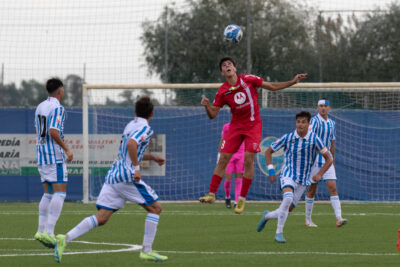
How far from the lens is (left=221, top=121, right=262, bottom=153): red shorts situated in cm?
1290

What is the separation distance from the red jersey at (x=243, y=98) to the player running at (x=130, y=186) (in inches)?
128

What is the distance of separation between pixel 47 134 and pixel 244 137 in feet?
10.1

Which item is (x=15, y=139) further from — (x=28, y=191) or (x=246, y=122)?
(x=246, y=122)

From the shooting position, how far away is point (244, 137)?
1311 centimetres

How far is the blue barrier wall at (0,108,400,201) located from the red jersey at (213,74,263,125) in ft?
29.6

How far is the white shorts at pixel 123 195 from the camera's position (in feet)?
31.8

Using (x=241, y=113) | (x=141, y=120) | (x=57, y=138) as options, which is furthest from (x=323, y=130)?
(x=141, y=120)

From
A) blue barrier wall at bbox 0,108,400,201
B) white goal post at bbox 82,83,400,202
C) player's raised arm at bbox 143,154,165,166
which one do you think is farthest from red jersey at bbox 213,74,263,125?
blue barrier wall at bbox 0,108,400,201

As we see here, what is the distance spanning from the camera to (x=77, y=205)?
67.8ft

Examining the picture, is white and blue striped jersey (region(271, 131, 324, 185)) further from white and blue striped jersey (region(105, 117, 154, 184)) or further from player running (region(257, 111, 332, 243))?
white and blue striped jersey (region(105, 117, 154, 184))

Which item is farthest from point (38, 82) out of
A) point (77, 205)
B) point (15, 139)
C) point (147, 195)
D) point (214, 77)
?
point (147, 195)

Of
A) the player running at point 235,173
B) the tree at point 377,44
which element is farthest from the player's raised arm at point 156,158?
the tree at point 377,44

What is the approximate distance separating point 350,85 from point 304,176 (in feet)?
28.8

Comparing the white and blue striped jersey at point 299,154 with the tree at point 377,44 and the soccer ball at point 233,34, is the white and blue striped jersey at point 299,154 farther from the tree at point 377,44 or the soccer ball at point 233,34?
the tree at point 377,44
